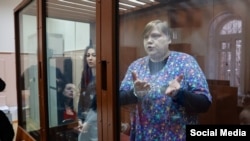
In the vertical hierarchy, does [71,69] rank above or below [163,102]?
above

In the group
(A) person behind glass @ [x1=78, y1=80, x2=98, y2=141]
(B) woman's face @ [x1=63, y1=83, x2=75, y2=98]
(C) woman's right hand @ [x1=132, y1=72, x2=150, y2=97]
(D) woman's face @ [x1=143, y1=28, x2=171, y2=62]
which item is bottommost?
(A) person behind glass @ [x1=78, y1=80, x2=98, y2=141]

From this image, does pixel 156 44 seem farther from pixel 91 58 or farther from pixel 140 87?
pixel 91 58

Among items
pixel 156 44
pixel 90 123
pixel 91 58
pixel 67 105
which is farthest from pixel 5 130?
pixel 156 44

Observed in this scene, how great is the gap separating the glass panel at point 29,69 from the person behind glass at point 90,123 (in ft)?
2.59

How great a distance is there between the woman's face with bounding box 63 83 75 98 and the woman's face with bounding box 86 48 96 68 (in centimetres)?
31

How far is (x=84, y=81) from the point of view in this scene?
1.22 m

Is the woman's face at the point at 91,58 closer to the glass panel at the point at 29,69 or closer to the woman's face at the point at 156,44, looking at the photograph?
the woman's face at the point at 156,44

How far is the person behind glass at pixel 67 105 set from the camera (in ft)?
4.65

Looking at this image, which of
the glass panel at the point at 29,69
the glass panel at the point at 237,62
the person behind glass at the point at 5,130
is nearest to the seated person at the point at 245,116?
the glass panel at the point at 237,62

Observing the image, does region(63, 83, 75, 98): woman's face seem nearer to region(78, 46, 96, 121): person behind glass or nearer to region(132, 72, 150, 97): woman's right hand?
region(78, 46, 96, 121): person behind glass

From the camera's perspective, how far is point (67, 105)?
149 centimetres

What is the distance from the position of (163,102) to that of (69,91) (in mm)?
809

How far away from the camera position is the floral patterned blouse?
73 centimetres

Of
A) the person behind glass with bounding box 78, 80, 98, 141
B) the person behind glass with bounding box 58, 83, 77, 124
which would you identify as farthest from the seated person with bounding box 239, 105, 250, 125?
the person behind glass with bounding box 58, 83, 77, 124
